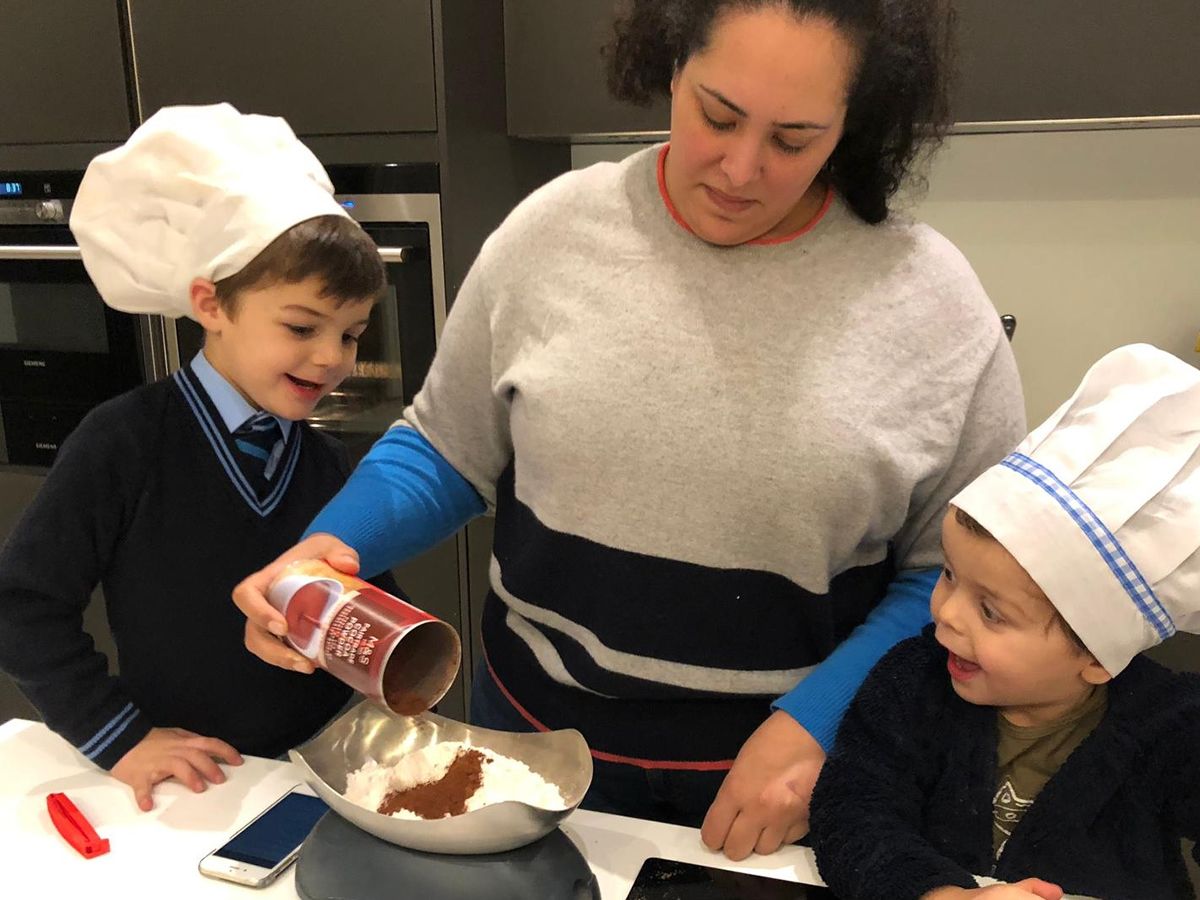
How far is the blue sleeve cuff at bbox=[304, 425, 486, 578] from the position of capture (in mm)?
982

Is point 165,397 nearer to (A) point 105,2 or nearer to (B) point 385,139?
(B) point 385,139

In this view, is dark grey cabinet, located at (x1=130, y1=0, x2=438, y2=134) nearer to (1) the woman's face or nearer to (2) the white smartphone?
(1) the woman's face

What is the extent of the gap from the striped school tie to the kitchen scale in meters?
0.43

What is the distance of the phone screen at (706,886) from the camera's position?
0.78 m

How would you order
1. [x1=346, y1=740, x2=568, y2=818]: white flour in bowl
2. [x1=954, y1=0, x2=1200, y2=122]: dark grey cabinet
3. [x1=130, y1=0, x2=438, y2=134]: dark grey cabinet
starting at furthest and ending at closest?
[x1=130, y1=0, x2=438, y2=134]: dark grey cabinet < [x1=954, y1=0, x2=1200, y2=122]: dark grey cabinet < [x1=346, y1=740, x2=568, y2=818]: white flour in bowl

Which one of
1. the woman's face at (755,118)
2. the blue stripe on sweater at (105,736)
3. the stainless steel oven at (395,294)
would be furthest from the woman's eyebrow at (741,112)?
the stainless steel oven at (395,294)

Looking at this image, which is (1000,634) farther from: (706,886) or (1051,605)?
(706,886)

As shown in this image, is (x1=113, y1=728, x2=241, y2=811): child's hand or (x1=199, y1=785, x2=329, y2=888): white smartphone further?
(x1=113, y1=728, x2=241, y2=811): child's hand

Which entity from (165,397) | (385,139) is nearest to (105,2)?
(385,139)

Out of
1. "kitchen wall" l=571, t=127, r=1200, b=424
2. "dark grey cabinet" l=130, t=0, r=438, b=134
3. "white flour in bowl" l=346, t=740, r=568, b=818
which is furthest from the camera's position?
"kitchen wall" l=571, t=127, r=1200, b=424

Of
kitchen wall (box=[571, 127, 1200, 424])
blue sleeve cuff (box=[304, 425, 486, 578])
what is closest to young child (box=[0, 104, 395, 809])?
blue sleeve cuff (box=[304, 425, 486, 578])

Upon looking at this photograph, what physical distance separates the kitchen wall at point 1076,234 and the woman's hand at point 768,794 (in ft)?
4.68

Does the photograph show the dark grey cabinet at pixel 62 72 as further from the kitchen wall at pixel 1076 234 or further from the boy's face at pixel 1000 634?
the boy's face at pixel 1000 634

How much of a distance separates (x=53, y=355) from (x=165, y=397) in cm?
136
